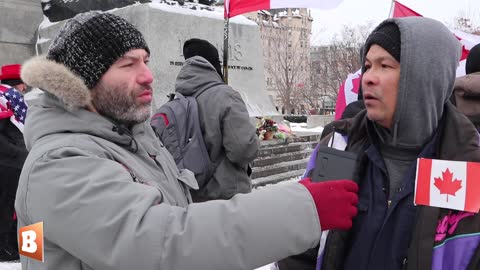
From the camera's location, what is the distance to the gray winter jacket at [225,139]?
A: 3.50 meters

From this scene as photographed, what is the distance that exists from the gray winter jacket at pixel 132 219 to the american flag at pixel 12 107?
11.8 feet

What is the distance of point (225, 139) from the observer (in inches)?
Result: 138

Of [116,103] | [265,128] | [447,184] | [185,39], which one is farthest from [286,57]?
[447,184]

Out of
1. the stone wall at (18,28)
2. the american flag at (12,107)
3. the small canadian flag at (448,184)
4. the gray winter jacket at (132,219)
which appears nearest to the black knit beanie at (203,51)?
the american flag at (12,107)

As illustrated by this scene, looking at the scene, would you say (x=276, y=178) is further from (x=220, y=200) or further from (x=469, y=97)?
(x=220, y=200)

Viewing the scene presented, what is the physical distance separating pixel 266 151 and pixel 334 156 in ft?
21.0

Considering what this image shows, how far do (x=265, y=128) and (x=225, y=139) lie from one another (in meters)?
4.88

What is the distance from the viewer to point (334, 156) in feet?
5.85

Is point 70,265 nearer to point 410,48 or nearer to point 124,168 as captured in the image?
point 124,168

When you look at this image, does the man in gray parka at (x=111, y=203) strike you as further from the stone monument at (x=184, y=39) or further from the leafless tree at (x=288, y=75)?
the leafless tree at (x=288, y=75)

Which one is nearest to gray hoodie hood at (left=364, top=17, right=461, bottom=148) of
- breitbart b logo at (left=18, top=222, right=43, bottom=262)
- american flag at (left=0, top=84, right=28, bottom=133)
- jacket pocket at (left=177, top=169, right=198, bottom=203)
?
jacket pocket at (left=177, top=169, right=198, bottom=203)

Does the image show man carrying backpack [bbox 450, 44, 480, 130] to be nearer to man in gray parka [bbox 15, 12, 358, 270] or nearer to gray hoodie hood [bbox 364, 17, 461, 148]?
gray hoodie hood [bbox 364, 17, 461, 148]

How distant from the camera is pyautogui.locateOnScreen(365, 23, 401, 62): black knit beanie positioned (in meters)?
1.73

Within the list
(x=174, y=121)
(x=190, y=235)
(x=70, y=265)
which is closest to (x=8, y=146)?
(x=174, y=121)
